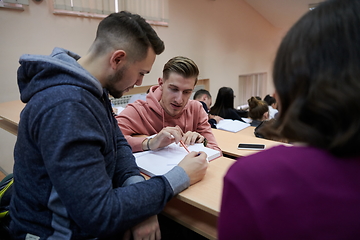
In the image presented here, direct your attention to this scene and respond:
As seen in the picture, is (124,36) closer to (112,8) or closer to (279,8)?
(112,8)

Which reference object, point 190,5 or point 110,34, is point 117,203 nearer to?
point 110,34

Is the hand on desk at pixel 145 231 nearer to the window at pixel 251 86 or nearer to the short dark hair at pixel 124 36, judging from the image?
the short dark hair at pixel 124 36

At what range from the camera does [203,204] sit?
0.78 metres

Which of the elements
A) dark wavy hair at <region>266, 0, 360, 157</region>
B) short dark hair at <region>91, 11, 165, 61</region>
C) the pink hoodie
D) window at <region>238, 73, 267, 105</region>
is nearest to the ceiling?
window at <region>238, 73, 267, 105</region>

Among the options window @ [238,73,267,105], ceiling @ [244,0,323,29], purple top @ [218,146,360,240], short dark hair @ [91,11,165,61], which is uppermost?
ceiling @ [244,0,323,29]

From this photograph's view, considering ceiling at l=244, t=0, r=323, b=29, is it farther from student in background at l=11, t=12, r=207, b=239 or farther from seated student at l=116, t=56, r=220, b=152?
student in background at l=11, t=12, r=207, b=239

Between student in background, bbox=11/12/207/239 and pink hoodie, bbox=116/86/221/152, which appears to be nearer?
student in background, bbox=11/12/207/239

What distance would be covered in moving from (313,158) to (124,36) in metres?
0.79

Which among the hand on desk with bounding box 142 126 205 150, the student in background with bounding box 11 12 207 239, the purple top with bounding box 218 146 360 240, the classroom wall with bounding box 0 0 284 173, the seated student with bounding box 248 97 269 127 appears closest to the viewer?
the purple top with bounding box 218 146 360 240

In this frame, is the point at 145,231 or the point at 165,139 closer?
the point at 145,231

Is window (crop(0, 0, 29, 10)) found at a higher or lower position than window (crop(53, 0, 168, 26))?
lower

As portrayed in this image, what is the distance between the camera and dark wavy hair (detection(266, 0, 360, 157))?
379mm

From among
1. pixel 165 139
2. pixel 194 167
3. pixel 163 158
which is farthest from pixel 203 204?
pixel 165 139

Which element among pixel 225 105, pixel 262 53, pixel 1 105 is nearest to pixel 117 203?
pixel 1 105
